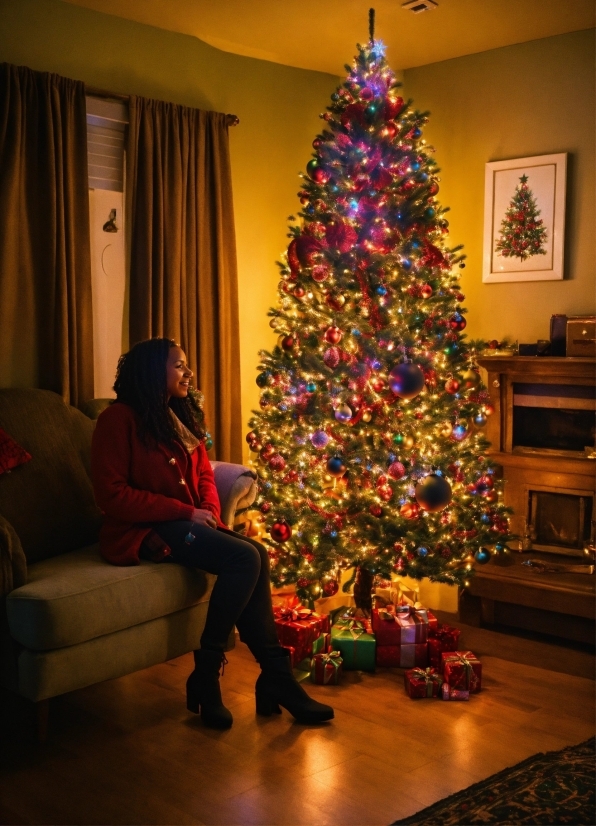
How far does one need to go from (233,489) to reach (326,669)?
794 millimetres

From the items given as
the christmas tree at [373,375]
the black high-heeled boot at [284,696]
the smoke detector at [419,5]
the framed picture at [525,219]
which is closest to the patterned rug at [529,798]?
the black high-heeled boot at [284,696]

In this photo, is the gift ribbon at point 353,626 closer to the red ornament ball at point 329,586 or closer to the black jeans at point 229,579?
the red ornament ball at point 329,586

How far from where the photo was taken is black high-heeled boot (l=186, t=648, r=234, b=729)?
3035mm

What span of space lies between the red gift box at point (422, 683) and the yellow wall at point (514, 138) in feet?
6.58

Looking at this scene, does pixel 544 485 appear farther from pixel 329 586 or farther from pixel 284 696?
pixel 284 696

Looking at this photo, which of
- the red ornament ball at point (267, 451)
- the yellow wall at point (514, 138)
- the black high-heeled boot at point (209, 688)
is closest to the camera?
the black high-heeled boot at point (209, 688)

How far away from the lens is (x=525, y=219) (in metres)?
4.62

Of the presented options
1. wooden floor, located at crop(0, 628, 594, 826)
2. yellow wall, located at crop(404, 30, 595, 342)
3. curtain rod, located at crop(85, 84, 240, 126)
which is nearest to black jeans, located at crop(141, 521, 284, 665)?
wooden floor, located at crop(0, 628, 594, 826)

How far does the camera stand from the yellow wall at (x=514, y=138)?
14.5 ft

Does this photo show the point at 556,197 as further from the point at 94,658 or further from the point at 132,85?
the point at 94,658

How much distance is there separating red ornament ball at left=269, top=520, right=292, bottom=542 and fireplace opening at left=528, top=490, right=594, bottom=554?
4.46 ft

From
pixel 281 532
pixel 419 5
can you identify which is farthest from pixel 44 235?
pixel 419 5

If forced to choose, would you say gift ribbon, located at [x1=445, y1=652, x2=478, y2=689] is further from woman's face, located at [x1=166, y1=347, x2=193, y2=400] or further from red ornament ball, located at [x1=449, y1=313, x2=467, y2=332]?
woman's face, located at [x1=166, y1=347, x2=193, y2=400]

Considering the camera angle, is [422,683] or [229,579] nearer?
[229,579]
